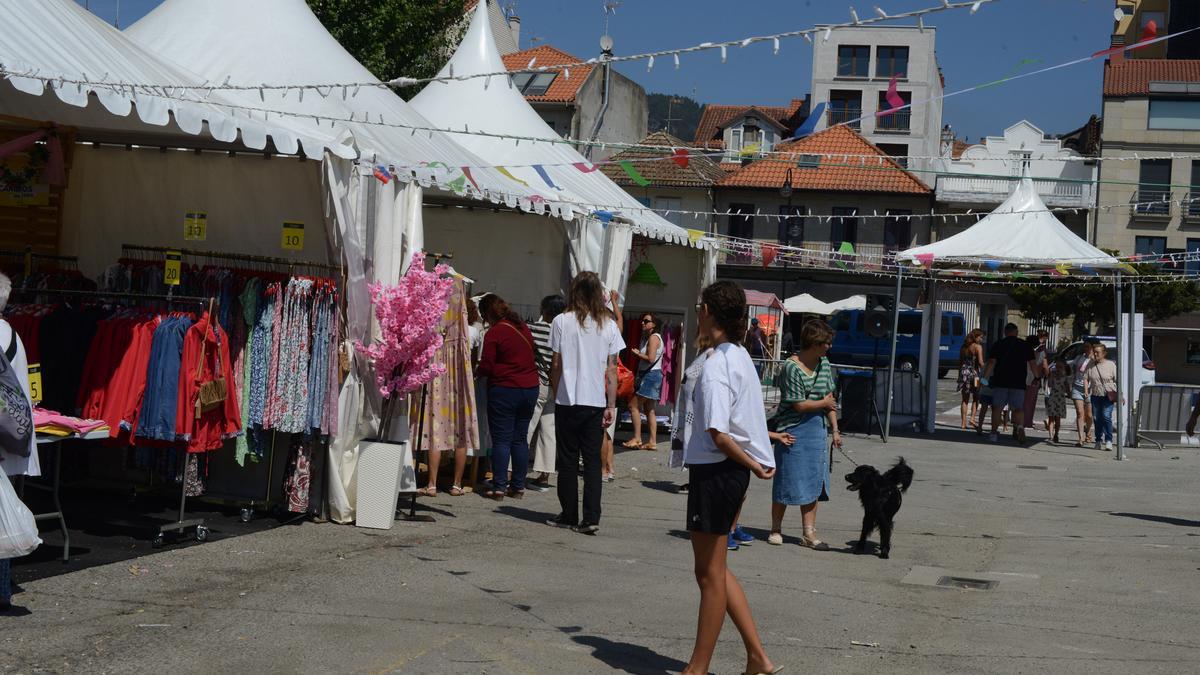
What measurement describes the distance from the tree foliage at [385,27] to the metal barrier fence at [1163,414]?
17.9 meters

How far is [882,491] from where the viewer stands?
9.34 m

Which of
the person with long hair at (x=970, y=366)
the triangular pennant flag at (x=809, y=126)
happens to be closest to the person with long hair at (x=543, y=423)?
the triangular pennant flag at (x=809, y=126)

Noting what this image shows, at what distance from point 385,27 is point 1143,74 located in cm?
4086

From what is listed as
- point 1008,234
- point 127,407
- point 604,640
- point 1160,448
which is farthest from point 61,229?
point 1160,448

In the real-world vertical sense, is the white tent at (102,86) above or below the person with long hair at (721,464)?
above

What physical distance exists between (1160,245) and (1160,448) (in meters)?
41.0

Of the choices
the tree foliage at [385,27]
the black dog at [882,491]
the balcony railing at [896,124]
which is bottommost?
the black dog at [882,491]

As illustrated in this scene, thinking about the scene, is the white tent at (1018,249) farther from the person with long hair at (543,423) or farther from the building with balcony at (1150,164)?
the building with balcony at (1150,164)

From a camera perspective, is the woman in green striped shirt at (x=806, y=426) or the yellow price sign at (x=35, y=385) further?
the woman in green striped shirt at (x=806, y=426)

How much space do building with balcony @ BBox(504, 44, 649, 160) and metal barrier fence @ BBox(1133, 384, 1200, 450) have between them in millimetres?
33124

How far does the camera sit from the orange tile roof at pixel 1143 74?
191 feet

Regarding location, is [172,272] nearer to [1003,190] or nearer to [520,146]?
[520,146]

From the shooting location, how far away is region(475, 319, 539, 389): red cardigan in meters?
10.8

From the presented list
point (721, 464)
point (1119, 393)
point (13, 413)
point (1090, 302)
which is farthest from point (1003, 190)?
point (13, 413)
